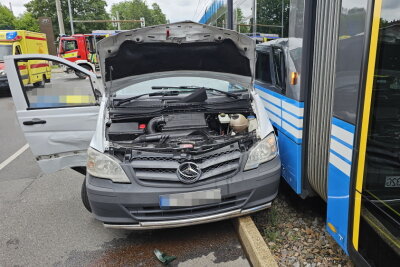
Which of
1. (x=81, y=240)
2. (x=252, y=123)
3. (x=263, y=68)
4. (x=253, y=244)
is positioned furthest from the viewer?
(x=263, y=68)

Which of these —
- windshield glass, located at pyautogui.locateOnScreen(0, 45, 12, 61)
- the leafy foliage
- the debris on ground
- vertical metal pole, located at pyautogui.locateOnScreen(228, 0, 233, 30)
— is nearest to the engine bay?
the debris on ground

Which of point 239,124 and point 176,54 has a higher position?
point 176,54

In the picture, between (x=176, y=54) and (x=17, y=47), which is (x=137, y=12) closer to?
(x=17, y=47)

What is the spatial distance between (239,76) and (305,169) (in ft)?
4.90

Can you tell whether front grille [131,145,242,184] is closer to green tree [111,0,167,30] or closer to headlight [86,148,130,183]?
headlight [86,148,130,183]

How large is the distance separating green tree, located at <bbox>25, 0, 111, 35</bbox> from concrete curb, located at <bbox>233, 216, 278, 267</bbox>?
4806cm

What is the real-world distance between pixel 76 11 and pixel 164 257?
52.3 m

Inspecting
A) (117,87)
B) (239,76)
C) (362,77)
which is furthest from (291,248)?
(117,87)

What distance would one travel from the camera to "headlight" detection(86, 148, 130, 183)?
8.84ft

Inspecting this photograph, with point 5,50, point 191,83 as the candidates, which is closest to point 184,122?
point 191,83

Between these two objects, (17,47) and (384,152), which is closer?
(384,152)

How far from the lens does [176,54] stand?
388cm

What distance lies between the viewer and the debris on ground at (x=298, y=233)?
259 centimetres

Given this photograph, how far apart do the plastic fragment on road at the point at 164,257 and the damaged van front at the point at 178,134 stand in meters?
0.32
